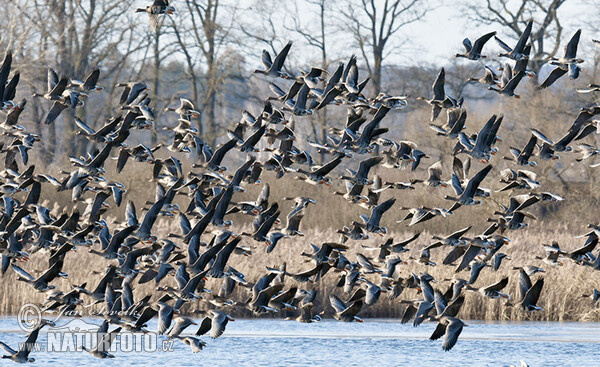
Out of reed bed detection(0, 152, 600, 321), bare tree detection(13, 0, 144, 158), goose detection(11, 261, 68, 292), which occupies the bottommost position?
goose detection(11, 261, 68, 292)

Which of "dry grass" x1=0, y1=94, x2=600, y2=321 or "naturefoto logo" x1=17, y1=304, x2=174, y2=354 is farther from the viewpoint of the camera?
"dry grass" x1=0, y1=94, x2=600, y2=321

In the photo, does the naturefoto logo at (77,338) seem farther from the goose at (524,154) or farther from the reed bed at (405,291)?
the goose at (524,154)

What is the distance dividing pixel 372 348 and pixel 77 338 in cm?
639

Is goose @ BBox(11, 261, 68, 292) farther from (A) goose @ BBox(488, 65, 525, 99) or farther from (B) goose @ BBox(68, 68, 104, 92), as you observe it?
(A) goose @ BBox(488, 65, 525, 99)

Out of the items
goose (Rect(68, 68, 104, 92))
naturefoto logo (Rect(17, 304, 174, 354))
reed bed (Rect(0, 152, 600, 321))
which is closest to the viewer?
goose (Rect(68, 68, 104, 92))

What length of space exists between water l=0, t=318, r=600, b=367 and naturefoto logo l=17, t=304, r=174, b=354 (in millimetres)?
179

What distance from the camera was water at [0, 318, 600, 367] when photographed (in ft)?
62.8

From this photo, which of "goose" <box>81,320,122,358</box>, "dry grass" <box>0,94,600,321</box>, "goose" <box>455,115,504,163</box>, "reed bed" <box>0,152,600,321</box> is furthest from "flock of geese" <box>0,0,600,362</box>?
"dry grass" <box>0,94,600,321</box>

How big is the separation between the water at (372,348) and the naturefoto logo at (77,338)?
0.59 ft

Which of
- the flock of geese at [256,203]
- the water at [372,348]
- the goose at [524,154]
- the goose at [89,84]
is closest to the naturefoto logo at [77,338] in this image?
the water at [372,348]

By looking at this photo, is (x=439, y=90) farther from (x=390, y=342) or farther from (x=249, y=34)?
(x=249, y=34)

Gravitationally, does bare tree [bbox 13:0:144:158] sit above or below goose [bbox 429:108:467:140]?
above

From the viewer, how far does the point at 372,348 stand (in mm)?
20359

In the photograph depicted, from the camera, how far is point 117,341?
852 inches
